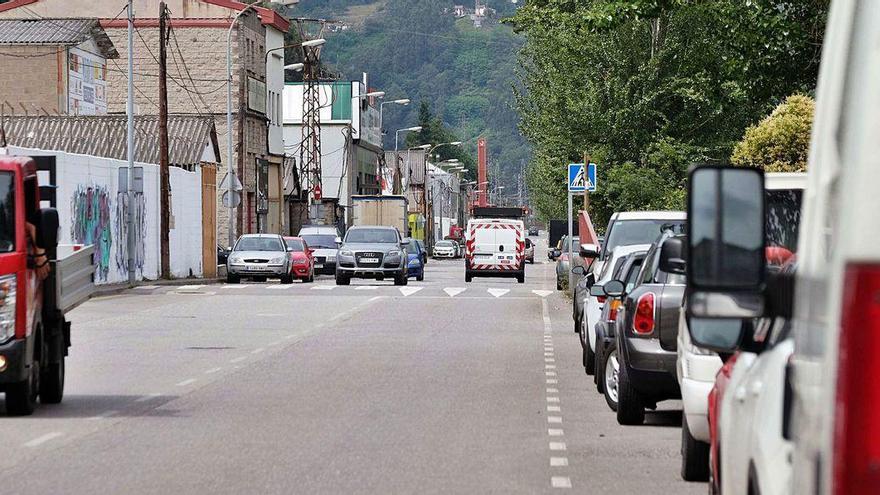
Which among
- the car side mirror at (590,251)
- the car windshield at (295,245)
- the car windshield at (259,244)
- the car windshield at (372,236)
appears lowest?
the car windshield at (295,245)

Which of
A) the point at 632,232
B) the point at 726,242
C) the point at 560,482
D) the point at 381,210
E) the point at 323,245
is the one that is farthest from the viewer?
the point at 381,210

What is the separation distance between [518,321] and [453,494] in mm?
21069

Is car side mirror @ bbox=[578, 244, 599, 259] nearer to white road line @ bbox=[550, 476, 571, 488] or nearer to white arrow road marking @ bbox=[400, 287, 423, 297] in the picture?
white road line @ bbox=[550, 476, 571, 488]

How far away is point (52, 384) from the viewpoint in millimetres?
15688

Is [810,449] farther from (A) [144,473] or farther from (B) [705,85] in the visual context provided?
(B) [705,85]

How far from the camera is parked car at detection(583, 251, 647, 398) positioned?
15.6 m

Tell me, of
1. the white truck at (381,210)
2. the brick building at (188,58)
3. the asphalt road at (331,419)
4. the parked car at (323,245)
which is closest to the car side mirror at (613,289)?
the asphalt road at (331,419)

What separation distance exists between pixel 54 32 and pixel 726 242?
6804 cm

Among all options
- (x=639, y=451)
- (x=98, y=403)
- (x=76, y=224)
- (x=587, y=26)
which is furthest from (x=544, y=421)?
(x=76, y=224)

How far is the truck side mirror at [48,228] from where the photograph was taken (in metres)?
14.5

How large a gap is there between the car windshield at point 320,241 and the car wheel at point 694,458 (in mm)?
57178

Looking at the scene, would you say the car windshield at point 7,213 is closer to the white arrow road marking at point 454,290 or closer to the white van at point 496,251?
the white arrow road marking at point 454,290

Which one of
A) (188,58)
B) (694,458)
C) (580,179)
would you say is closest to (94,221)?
(580,179)

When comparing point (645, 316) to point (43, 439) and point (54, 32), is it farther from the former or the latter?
point (54, 32)
